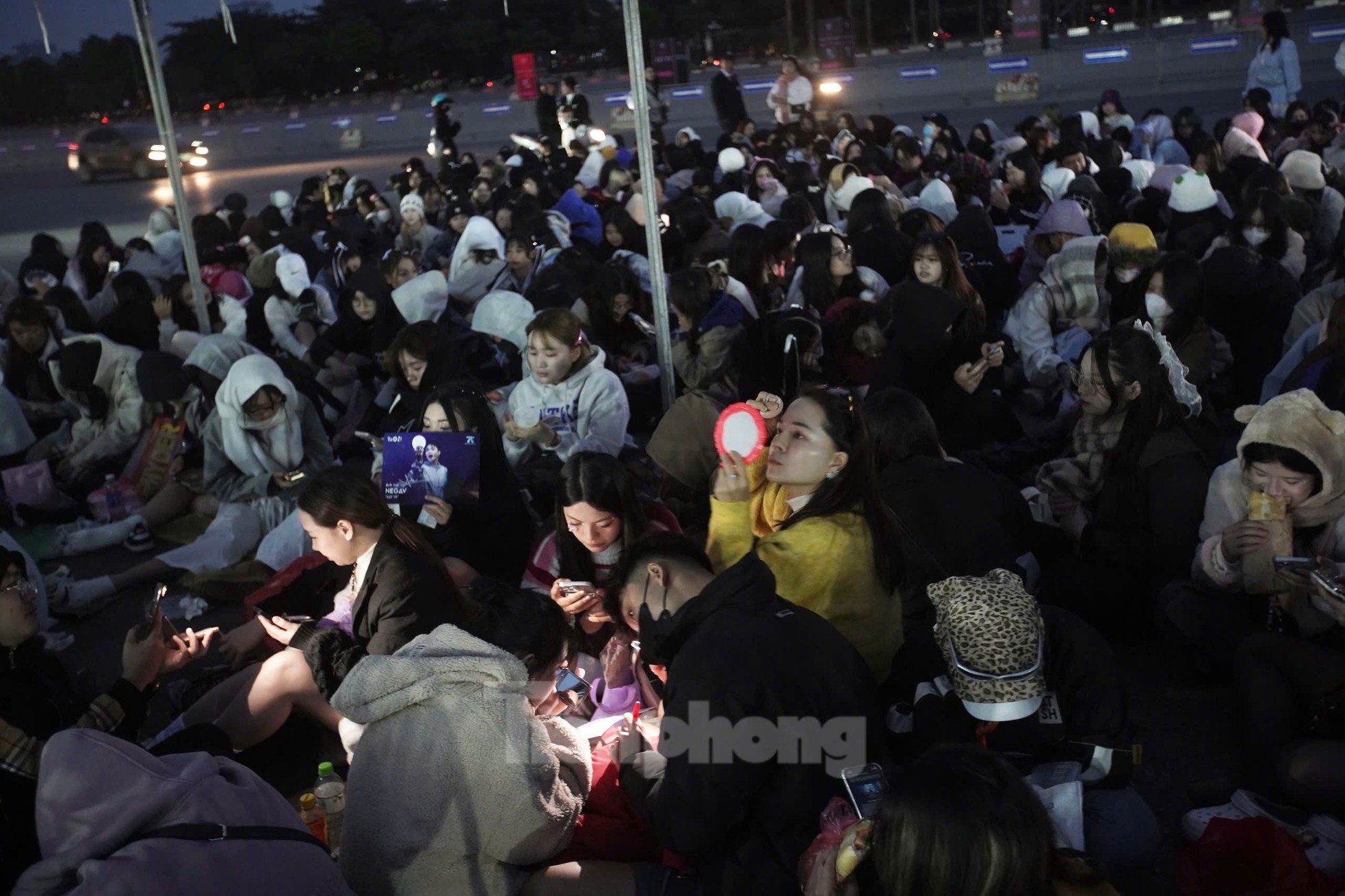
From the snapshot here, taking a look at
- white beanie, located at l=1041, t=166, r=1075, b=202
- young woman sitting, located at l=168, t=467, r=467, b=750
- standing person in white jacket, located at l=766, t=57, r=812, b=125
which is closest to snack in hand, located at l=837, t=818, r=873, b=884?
young woman sitting, located at l=168, t=467, r=467, b=750

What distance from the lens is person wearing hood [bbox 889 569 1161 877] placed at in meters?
2.65

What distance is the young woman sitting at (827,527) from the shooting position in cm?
330

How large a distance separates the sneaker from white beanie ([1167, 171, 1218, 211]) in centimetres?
685

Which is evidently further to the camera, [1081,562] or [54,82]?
[54,82]

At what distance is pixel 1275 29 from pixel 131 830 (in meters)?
14.8

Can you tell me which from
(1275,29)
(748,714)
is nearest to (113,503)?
(748,714)

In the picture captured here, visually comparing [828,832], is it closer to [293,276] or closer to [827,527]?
[827,527]

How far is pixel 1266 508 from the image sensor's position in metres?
3.44

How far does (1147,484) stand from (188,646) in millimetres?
3326

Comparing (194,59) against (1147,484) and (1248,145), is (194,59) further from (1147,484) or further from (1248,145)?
(1147,484)

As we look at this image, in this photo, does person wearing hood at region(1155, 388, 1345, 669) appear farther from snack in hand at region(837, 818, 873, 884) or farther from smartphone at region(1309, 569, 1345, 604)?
snack in hand at region(837, 818, 873, 884)

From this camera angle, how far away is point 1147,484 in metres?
4.11

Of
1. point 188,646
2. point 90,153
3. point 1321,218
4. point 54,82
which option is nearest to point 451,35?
point 90,153

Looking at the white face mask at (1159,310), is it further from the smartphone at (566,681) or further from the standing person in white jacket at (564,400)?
the smartphone at (566,681)
